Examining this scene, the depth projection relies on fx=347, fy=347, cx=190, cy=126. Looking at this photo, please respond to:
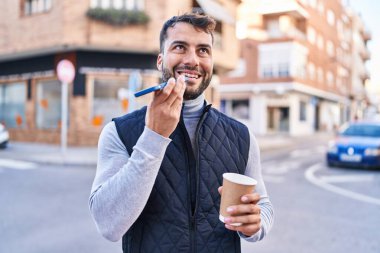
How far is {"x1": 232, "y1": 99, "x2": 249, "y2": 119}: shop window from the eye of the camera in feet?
100

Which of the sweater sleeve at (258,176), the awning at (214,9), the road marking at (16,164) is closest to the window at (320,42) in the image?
the awning at (214,9)

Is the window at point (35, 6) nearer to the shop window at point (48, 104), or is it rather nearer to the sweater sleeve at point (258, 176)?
the shop window at point (48, 104)

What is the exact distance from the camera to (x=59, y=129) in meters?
16.2

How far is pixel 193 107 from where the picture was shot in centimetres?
162

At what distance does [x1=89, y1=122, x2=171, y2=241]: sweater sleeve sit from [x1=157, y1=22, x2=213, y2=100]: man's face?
1.29ft

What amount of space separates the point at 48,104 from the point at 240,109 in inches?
706

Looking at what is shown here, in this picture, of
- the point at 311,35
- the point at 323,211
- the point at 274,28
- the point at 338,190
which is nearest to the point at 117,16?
the point at 338,190

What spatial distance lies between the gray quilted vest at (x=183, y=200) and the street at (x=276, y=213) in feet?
8.64

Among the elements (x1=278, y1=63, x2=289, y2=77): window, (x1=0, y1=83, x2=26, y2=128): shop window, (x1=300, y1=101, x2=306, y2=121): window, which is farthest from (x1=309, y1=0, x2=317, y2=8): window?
(x1=0, y1=83, x2=26, y2=128): shop window

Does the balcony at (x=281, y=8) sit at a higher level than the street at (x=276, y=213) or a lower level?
higher

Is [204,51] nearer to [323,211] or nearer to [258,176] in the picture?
[258,176]

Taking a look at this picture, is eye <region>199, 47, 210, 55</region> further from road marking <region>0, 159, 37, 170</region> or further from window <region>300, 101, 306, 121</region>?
window <region>300, 101, 306, 121</region>

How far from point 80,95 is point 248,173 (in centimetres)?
1475

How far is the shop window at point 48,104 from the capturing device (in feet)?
54.4
